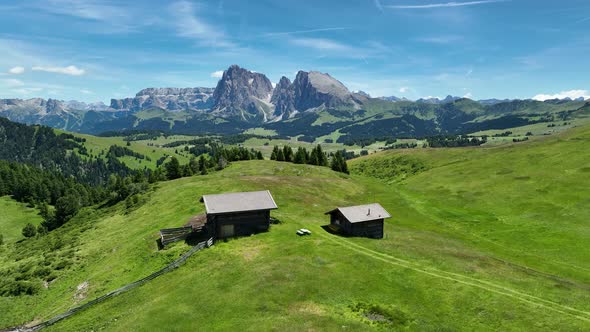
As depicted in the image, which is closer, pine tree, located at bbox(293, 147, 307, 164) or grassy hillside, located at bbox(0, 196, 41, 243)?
grassy hillside, located at bbox(0, 196, 41, 243)

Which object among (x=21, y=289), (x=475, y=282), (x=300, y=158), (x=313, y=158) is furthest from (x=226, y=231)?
(x=313, y=158)

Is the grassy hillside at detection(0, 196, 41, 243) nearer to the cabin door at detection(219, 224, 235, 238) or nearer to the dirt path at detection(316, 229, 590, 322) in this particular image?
the cabin door at detection(219, 224, 235, 238)

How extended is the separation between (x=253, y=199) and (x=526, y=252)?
52.6 metres

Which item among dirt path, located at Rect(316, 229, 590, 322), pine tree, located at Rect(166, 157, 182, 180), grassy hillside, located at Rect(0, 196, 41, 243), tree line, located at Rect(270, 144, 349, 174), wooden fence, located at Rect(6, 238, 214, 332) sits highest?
tree line, located at Rect(270, 144, 349, 174)

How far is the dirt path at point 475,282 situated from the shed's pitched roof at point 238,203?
13429mm

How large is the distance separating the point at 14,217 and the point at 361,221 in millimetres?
171342

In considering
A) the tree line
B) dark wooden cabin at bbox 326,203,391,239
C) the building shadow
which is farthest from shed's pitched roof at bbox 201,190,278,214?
the tree line

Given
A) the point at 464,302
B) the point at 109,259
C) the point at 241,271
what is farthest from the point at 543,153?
the point at 109,259

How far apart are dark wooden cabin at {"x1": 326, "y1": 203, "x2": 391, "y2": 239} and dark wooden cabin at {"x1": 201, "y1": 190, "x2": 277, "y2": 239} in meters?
14.3

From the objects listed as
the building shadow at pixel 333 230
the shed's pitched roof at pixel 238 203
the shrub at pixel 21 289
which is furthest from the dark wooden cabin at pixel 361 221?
the shrub at pixel 21 289

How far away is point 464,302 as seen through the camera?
39281 millimetres

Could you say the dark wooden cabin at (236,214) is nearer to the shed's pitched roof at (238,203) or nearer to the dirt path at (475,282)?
the shed's pitched roof at (238,203)

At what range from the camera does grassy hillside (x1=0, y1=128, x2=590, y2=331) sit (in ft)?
121

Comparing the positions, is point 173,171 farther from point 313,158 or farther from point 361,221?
point 361,221
